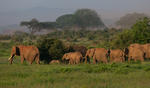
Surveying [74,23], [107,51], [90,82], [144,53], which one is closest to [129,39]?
[144,53]

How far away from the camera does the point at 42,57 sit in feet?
68.7

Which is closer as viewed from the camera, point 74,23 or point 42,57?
point 42,57

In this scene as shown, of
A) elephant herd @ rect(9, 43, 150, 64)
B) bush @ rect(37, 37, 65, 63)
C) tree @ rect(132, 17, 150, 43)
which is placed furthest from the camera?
tree @ rect(132, 17, 150, 43)

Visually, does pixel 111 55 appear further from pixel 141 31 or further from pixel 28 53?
pixel 141 31

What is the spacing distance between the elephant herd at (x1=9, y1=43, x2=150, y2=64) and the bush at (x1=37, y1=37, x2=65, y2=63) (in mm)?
760

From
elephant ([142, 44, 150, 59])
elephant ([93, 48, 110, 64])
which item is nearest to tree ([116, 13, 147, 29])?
elephant ([142, 44, 150, 59])

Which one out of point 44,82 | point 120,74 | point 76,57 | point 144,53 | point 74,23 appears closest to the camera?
point 44,82

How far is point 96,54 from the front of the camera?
20344 millimetres

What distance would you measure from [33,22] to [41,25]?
437 centimetres

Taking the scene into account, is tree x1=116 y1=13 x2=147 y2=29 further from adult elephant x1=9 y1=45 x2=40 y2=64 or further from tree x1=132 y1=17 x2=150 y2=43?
adult elephant x1=9 y1=45 x2=40 y2=64

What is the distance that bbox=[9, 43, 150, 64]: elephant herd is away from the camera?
1891 cm

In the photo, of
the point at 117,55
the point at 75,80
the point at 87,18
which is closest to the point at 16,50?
the point at 117,55

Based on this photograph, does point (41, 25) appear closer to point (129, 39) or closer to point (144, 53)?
point (129, 39)

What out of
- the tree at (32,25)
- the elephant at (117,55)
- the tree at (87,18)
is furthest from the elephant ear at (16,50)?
the tree at (87,18)
